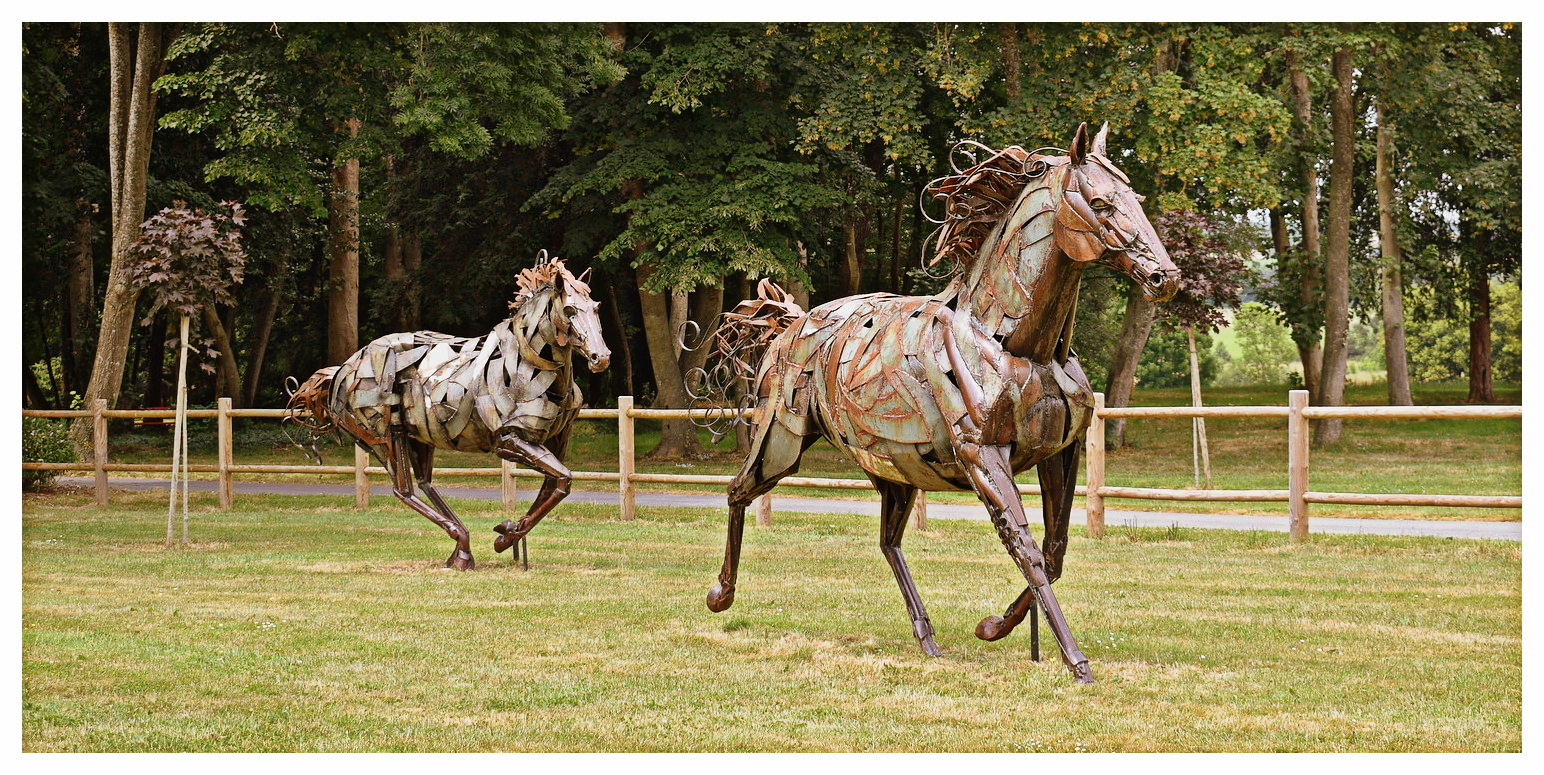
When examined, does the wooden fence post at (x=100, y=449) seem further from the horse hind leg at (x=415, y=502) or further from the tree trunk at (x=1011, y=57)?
the tree trunk at (x=1011, y=57)

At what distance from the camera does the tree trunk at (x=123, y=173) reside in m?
19.3

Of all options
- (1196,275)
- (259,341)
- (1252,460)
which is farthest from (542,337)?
(259,341)

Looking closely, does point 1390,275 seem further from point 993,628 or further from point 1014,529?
point 1014,529

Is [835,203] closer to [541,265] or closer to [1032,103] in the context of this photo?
[1032,103]

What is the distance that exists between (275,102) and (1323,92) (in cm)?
1821

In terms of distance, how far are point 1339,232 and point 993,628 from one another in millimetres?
17701

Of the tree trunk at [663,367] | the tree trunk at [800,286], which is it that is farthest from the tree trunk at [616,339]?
the tree trunk at [800,286]

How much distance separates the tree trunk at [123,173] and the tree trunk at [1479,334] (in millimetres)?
23703

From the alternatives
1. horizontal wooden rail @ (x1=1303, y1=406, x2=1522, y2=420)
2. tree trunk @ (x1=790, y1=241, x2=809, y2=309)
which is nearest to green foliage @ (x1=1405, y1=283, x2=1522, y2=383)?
tree trunk @ (x1=790, y1=241, x2=809, y2=309)

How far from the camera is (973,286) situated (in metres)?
6.67

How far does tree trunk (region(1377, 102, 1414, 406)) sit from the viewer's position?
80.5ft

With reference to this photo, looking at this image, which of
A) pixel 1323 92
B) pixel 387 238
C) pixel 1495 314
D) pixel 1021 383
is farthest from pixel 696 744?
pixel 1495 314

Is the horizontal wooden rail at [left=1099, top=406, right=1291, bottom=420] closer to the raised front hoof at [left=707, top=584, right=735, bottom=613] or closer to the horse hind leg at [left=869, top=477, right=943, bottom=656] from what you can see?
the horse hind leg at [left=869, top=477, right=943, bottom=656]

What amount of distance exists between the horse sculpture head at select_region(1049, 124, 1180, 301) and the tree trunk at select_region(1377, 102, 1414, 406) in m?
20.1
